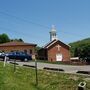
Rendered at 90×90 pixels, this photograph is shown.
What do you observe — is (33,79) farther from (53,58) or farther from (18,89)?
(53,58)

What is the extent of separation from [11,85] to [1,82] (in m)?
0.83

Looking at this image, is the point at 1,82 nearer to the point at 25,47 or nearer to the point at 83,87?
the point at 83,87

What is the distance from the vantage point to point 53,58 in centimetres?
7275

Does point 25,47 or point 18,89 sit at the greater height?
point 25,47

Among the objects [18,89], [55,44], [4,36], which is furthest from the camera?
[4,36]

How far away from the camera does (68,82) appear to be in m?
18.6

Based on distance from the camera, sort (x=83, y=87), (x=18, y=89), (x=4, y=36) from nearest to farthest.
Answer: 1. (x=83, y=87)
2. (x=18, y=89)
3. (x=4, y=36)

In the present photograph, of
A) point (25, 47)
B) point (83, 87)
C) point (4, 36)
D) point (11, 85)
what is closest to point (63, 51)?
point (25, 47)

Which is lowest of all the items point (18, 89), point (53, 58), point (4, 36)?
point (18, 89)

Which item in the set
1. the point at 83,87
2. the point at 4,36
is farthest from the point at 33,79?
the point at 4,36

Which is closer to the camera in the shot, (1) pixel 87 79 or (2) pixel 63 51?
(1) pixel 87 79

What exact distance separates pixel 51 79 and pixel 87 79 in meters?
2.51

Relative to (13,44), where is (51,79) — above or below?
below

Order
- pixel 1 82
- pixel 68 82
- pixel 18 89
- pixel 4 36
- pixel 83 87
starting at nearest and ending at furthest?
pixel 83 87
pixel 18 89
pixel 1 82
pixel 68 82
pixel 4 36
